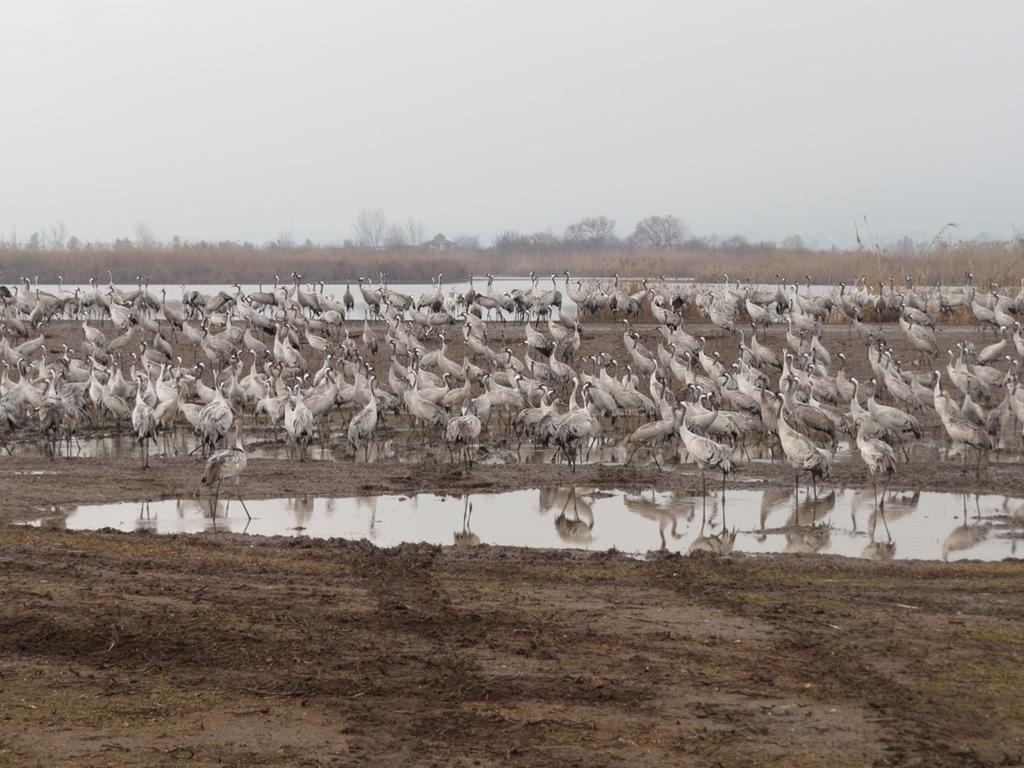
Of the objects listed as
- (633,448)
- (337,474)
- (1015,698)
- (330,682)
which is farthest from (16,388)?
(1015,698)

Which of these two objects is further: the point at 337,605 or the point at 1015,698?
the point at 337,605

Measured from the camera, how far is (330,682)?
701 cm

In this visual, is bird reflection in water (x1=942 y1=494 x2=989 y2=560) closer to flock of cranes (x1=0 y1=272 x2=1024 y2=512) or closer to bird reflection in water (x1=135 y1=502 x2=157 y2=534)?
flock of cranes (x1=0 y1=272 x2=1024 y2=512)

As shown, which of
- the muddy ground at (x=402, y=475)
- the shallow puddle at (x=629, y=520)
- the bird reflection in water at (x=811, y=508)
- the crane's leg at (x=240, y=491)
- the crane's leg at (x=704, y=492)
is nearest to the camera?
the shallow puddle at (x=629, y=520)

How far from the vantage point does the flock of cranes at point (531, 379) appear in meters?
15.5

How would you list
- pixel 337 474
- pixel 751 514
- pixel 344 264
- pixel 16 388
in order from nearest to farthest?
pixel 751 514, pixel 337 474, pixel 16 388, pixel 344 264

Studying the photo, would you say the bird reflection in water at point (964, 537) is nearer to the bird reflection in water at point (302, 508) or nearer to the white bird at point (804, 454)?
the white bird at point (804, 454)

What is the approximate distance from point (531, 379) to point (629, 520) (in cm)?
758

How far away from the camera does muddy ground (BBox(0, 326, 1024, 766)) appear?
6191 millimetres

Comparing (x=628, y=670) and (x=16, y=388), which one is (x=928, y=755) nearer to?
(x=628, y=670)

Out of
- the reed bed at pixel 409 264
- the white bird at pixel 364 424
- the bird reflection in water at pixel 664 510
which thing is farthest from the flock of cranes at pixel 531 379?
the reed bed at pixel 409 264

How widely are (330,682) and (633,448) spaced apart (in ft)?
32.2

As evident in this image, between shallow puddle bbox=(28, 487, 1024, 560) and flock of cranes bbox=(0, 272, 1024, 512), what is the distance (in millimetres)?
499

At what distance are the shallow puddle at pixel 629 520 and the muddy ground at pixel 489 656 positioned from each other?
908 mm
